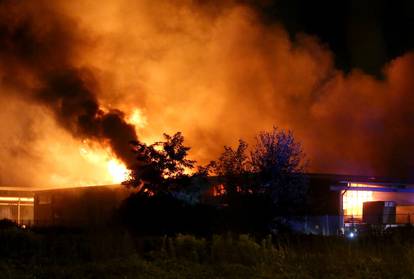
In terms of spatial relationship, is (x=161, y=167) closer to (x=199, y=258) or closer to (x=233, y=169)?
(x=233, y=169)

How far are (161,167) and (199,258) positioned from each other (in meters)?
14.4

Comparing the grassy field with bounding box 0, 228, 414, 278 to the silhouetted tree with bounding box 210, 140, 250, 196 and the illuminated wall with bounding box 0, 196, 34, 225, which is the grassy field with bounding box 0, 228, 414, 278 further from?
the illuminated wall with bounding box 0, 196, 34, 225

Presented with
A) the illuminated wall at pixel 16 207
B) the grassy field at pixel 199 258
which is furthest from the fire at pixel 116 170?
the grassy field at pixel 199 258

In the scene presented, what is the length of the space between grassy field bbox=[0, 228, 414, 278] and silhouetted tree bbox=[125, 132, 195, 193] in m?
11.0

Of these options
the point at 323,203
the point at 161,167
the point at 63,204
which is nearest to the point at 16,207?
the point at 63,204

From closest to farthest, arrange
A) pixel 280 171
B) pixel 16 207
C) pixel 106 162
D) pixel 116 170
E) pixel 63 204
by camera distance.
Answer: pixel 280 171 < pixel 116 170 < pixel 106 162 < pixel 63 204 < pixel 16 207

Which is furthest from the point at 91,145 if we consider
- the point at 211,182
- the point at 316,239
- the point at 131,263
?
the point at 131,263

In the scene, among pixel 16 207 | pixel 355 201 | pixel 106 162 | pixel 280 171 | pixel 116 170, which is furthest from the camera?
pixel 16 207

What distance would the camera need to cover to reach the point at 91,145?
46375mm

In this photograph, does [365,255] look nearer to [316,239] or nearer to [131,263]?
[316,239]

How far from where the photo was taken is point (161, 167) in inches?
1191

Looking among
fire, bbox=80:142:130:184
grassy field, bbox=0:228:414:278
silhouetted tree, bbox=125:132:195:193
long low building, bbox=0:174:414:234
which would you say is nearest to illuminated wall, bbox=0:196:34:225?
long low building, bbox=0:174:414:234

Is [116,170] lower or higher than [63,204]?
higher

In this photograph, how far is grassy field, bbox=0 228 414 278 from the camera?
14133 mm
